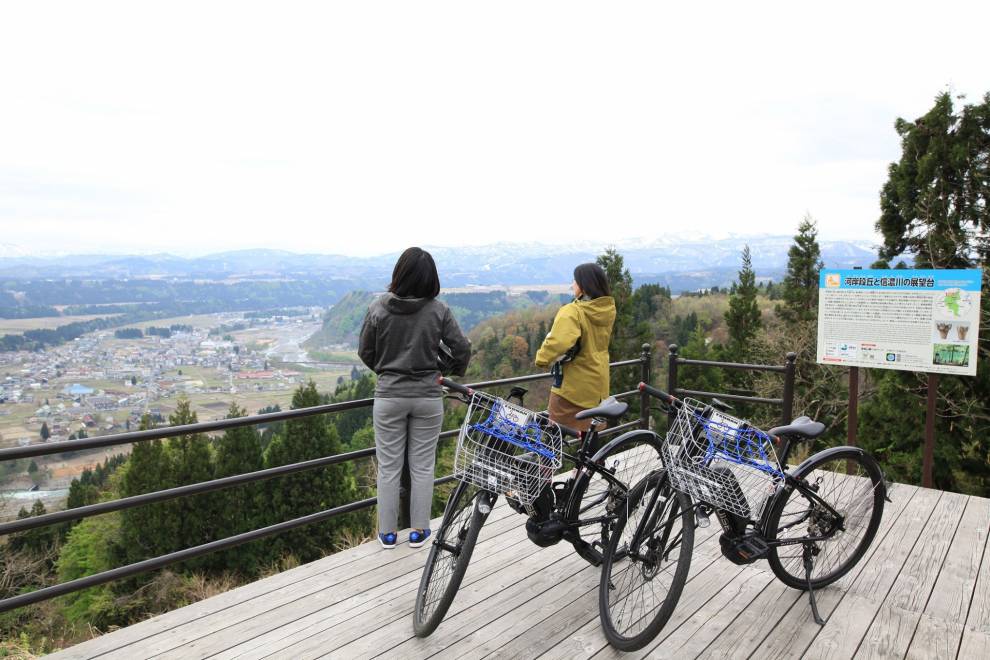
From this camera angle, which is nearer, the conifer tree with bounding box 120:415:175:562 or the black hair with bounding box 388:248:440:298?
the black hair with bounding box 388:248:440:298

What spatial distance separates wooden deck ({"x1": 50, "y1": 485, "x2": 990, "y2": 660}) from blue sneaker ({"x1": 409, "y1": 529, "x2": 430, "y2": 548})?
0.13ft

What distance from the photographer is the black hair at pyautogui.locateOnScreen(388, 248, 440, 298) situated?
301 centimetres

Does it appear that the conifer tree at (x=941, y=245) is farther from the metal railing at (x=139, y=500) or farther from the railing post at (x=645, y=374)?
the metal railing at (x=139, y=500)

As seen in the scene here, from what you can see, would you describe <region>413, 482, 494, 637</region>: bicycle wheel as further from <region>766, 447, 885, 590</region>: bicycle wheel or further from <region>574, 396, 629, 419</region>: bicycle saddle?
<region>766, 447, 885, 590</region>: bicycle wheel

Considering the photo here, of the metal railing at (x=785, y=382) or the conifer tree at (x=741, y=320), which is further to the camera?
the conifer tree at (x=741, y=320)

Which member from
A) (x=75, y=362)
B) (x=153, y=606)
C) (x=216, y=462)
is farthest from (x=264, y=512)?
(x=75, y=362)

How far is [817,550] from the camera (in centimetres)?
270

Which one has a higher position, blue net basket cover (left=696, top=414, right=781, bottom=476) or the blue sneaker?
blue net basket cover (left=696, top=414, right=781, bottom=476)

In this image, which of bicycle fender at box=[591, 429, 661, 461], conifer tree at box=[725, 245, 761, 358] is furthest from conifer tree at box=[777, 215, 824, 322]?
bicycle fender at box=[591, 429, 661, 461]

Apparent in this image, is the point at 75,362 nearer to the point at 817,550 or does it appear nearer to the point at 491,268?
the point at 491,268

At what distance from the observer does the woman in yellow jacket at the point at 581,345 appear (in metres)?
3.54

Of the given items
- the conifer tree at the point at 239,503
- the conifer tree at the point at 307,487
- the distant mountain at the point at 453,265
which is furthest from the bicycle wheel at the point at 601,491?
the distant mountain at the point at 453,265

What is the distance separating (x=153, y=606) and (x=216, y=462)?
1109 centimetres

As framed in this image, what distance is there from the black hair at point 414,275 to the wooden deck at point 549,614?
136cm
